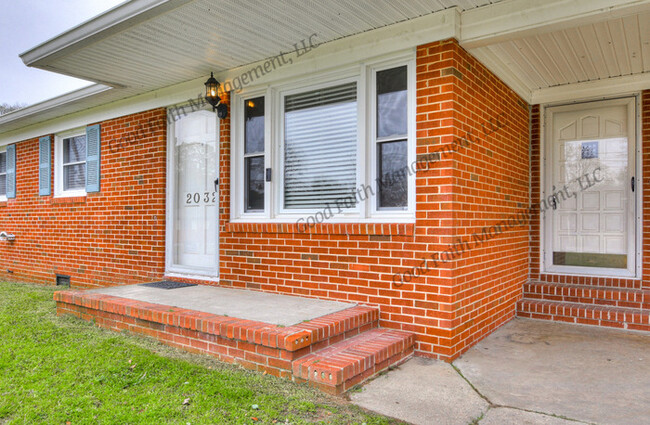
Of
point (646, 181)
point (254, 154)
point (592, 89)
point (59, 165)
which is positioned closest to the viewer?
point (646, 181)

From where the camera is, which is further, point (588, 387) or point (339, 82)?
point (339, 82)

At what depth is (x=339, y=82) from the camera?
4.18m

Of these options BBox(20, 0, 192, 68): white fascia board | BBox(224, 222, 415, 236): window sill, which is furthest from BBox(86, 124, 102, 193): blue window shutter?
BBox(224, 222, 415, 236): window sill

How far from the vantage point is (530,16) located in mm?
3234

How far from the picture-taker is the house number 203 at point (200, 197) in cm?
542

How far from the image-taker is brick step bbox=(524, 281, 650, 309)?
4.44 m

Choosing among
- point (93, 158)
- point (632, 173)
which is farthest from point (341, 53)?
point (93, 158)

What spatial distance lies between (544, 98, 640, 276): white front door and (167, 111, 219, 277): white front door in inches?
160

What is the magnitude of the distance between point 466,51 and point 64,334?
14.2ft

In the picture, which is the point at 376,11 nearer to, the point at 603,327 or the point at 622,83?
the point at 622,83

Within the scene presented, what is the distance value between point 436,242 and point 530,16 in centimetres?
183

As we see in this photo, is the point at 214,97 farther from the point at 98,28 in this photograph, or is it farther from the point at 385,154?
the point at 385,154

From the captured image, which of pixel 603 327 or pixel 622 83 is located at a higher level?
pixel 622 83

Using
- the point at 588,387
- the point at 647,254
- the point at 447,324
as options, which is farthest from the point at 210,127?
the point at 647,254
